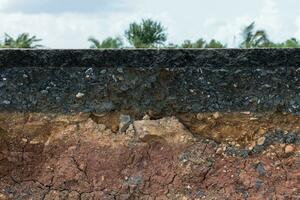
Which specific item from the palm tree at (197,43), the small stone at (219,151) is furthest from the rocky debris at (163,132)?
the palm tree at (197,43)

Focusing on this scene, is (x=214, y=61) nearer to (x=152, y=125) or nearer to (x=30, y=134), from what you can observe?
(x=152, y=125)

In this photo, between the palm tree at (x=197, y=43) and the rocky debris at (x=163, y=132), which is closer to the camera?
the rocky debris at (x=163, y=132)

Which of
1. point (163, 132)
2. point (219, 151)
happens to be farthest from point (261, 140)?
point (163, 132)

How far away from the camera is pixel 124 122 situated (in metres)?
2.94

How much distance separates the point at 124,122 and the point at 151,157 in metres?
0.19

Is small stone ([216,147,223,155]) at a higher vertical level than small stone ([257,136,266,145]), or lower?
lower

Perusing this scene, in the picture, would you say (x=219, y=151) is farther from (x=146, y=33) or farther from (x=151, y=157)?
(x=146, y=33)

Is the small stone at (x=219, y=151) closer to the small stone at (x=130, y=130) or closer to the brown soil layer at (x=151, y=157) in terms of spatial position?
the brown soil layer at (x=151, y=157)

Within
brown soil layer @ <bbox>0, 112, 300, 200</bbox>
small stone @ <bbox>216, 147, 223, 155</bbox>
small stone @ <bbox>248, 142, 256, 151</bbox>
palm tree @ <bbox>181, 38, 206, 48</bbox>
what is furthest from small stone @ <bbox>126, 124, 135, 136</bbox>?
palm tree @ <bbox>181, 38, 206, 48</bbox>

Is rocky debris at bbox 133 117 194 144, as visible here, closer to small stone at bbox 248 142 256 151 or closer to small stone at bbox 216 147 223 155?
small stone at bbox 216 147 223 155

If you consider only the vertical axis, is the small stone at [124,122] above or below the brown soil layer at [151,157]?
above

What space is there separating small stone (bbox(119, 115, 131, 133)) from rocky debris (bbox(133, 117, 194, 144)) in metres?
0.03

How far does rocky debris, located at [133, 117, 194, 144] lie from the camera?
9.57ft

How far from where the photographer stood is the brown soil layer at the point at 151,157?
9.45 feet
